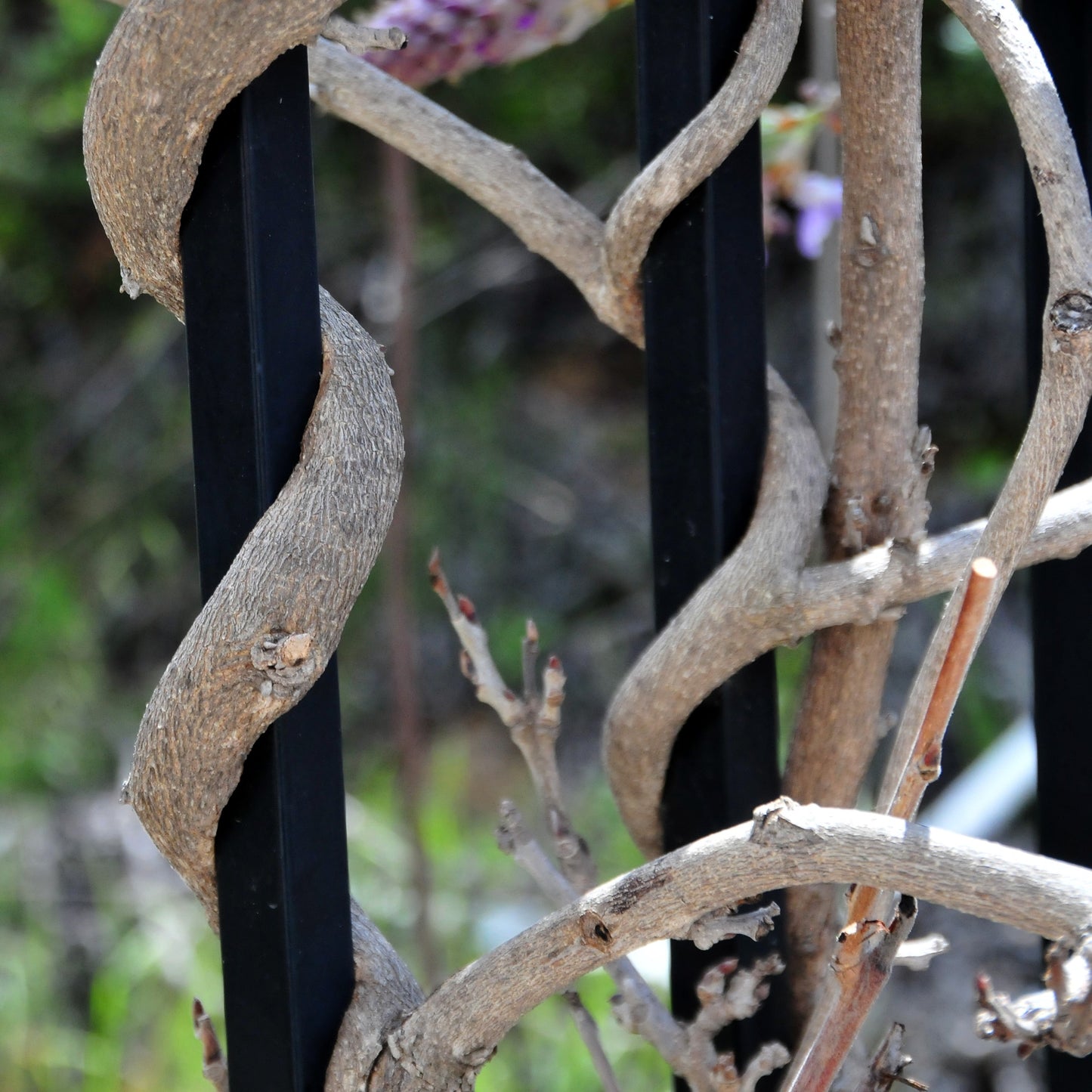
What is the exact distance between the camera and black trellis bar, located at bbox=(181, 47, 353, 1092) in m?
0.37

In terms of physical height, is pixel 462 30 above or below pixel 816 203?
above

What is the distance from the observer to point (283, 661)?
0.35 meters

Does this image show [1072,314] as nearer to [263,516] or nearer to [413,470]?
[263,516]

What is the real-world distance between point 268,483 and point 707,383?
16 centimetres

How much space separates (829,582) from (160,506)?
182cm

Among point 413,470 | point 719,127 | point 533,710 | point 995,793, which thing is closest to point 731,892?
point 533,710

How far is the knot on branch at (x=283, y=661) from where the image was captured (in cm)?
35

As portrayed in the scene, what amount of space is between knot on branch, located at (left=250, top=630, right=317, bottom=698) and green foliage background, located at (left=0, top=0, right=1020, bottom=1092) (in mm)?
1259

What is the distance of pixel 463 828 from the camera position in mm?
1885

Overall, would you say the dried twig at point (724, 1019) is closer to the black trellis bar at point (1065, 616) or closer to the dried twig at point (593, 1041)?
the dried twig at point (593, 1041)

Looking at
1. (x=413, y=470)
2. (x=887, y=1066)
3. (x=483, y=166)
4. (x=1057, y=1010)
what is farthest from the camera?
(x=413, y=470)

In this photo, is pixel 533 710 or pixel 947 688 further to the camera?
pixel 533 710

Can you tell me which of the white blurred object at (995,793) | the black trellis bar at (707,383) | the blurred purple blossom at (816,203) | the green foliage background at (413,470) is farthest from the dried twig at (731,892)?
the green foliage background at (413,470)

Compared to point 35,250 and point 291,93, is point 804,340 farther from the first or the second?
point 291,93
